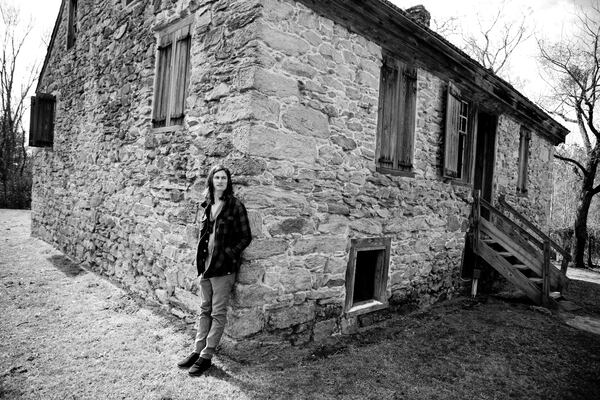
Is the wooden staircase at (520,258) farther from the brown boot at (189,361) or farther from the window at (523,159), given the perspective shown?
Answer: the brown boot at (189,361)

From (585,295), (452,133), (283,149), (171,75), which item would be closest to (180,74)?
(171,75)

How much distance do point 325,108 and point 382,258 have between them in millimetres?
2470

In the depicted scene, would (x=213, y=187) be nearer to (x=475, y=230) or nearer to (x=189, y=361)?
(x=189, y=361)

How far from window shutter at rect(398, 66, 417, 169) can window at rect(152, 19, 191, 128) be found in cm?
339

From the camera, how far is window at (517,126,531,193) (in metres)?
9.73

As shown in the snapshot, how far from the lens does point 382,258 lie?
5.59m

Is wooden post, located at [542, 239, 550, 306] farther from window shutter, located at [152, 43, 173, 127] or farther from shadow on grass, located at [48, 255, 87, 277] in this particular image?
shadow on grass, located at [48, 255, 87, 277]

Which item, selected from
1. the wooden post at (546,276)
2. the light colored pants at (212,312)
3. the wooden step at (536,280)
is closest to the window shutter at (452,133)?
the wooden post at (546,276)

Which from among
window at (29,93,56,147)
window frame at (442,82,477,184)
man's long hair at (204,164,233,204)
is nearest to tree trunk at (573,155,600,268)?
window frame at (442,82,477,184)

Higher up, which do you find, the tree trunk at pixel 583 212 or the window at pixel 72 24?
the window at pixel 72 24

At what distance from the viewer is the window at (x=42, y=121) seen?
9516mm

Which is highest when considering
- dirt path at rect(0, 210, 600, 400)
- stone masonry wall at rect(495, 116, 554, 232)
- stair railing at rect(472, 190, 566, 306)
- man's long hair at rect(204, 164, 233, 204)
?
stone masonry wall at rect(495, 116, 554, 232)

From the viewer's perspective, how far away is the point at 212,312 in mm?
3742

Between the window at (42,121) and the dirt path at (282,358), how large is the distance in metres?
4.76
